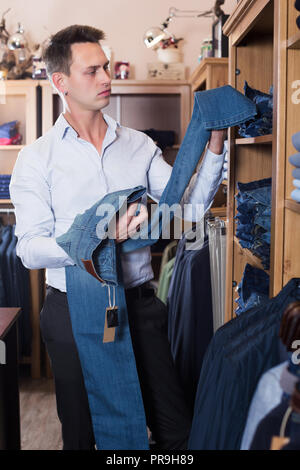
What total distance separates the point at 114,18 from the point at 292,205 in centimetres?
281

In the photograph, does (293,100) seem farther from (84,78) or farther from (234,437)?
(234,437)

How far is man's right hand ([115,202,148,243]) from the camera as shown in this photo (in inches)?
54.6

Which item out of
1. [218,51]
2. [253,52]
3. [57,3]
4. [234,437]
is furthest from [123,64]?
[234,437]

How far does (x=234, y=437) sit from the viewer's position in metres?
0.93

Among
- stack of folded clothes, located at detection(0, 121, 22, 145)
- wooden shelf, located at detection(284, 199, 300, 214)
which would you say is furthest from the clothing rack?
wooden shelf, located at detection(284, 199, 300, 214)

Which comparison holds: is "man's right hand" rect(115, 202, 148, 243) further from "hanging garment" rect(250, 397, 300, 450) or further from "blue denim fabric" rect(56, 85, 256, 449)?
"hanging garment" rect(250, 397, 300, 450)

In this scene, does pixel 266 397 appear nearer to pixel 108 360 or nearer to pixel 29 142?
pixel 108 360

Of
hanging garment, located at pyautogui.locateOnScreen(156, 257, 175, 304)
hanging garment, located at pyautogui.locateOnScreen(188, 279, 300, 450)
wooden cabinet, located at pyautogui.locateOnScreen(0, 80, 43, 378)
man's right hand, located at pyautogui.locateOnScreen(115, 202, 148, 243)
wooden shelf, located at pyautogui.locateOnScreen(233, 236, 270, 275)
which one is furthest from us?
wooden cabinet, located at pyautogui.locateOnScreen(0, 80, 43, 378)

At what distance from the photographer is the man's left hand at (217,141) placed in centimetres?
151

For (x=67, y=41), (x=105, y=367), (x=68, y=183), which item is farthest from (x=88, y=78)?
(x=105, y=367)

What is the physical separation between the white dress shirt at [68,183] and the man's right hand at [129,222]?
22 cm

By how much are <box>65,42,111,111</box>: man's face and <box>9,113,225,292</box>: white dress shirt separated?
9 cm
